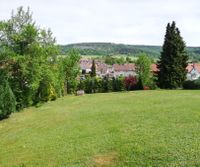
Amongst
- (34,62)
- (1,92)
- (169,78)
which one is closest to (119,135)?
(1,92)

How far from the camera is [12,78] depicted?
33.7 m

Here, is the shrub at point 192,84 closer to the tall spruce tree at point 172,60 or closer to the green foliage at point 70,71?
the tall spruce tree at point 172,60

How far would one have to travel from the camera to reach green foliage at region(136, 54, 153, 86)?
5528 cm

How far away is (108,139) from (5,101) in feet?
41.8

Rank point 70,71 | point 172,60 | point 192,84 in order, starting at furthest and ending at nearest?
point 70,71 → point 172,60 → point 192,84

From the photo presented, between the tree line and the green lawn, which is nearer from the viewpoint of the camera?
the green lawn

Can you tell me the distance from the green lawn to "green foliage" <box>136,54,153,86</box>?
94.5 ft

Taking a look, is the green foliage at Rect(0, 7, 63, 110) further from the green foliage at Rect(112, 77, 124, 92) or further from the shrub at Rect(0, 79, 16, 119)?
the green foliage at Rect(112, 77, 124, 92)

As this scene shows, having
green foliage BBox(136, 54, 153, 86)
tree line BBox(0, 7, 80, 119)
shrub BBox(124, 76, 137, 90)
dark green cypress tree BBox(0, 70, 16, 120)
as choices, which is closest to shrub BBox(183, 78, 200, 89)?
green foliage BBox(136, 54, 153, 86)

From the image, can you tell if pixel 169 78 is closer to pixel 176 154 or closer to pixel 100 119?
pixel 100 119

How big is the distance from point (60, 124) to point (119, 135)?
19.7 ft

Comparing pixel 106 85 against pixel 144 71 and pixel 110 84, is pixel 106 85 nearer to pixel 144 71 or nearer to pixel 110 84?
pixel 110 84

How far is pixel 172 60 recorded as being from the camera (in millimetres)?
51625

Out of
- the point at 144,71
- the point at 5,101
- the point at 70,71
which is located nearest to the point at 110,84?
the point at 70,71
